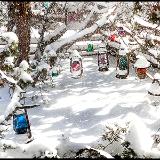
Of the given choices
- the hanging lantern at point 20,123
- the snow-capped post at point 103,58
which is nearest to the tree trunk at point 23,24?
the snow-capped post at point 103,58

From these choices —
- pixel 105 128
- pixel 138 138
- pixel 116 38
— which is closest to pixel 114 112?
pixel 105 128

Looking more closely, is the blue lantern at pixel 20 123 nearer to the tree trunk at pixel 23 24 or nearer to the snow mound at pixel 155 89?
the tree trunk at pixel 23 24

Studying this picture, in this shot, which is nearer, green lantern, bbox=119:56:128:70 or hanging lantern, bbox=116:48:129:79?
hanging lantern, bbox=116:48:129:79

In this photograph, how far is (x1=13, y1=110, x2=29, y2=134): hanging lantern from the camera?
604 cm

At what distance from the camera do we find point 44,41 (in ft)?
27.8

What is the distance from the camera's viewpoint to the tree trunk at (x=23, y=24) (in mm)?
7564

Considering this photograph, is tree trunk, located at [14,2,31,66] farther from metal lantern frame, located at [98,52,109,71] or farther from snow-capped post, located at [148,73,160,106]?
snow-capped post, located at [148,73,160,106]

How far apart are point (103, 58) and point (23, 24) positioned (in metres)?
2.19

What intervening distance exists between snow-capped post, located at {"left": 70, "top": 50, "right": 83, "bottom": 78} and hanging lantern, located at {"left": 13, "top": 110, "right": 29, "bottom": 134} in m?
2.23

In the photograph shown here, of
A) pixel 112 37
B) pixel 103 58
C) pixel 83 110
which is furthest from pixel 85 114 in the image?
pixel 112 37

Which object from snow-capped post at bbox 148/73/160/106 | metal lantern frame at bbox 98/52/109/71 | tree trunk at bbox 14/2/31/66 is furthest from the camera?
metal lantern frame at bbox 98/52/109/71

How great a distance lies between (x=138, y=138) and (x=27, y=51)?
3.69m

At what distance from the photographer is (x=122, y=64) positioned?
27.3 ft

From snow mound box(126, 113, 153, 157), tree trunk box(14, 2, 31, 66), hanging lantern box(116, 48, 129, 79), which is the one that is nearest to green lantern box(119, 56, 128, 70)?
hanging lantern box(116, 48, 129, 79)
